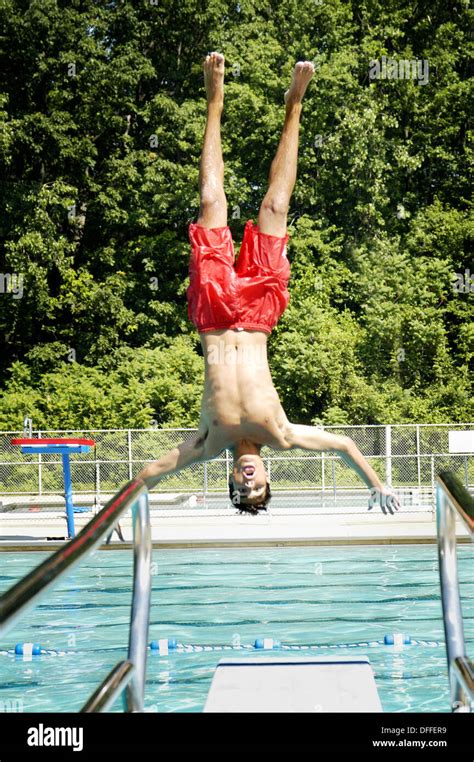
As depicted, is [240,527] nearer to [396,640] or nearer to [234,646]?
[234,646]

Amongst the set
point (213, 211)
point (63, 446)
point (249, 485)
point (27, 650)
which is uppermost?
point (213, 211)

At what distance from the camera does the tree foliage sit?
1083 inches

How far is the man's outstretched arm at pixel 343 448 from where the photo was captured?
5848 millimetres

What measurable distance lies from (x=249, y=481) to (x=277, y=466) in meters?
14.0

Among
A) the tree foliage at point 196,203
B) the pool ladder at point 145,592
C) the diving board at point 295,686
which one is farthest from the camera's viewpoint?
the tree foliage at point 196,203

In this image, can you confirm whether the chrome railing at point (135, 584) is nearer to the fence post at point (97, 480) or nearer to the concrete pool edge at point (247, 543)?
the concrete pool edge at point (247, 543)

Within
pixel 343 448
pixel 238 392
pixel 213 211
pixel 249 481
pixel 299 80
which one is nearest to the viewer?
pixel 249 481

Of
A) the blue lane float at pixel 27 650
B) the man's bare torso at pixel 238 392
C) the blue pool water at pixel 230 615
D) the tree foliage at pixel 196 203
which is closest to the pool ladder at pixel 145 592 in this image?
the blue pool water at pixel 230 615

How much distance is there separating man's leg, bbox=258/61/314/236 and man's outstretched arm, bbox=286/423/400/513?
1109 mm

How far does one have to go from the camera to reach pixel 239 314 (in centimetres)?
567

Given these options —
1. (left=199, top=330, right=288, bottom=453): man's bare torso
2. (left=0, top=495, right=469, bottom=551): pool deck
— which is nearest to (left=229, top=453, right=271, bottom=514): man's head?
(left=199, top=330, right=288, bottom=453): man's bare torso

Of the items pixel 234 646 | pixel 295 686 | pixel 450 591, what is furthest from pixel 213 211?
pixel 234 646

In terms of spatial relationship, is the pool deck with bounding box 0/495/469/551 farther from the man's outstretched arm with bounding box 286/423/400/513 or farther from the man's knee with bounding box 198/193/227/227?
the man's knee with bounding box 198/193/227/227

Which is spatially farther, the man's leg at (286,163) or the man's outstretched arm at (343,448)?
the man's outstretched arm at (343,448)
